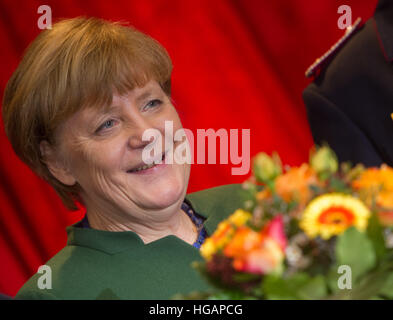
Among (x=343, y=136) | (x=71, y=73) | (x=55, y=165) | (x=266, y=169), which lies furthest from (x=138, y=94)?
(x=266, y=169)

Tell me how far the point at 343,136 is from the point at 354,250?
633mm

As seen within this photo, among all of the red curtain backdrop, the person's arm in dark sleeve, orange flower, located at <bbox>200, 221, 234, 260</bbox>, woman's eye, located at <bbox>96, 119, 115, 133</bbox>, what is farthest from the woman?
the red curtain backdrop

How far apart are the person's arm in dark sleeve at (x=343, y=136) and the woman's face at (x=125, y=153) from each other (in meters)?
0.29

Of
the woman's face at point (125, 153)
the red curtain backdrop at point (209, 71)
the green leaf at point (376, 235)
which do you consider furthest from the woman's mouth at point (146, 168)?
the red curtain backdrop at point (209, 71)

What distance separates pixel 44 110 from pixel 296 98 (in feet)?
3.15

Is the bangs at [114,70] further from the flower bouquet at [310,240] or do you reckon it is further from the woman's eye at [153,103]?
the flower bouquet at [310,240]

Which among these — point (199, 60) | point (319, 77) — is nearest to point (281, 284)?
point (319, 77)

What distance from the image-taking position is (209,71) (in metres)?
1.92

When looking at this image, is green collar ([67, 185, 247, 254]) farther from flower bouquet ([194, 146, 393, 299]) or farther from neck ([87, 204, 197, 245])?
→ flower bouquet ([194, 146, 393, 299])

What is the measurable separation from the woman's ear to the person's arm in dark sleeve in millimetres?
496

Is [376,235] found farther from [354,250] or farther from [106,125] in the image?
[106,125]

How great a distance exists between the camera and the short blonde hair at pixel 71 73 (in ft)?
3.84

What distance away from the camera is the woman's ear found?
1.30 m
